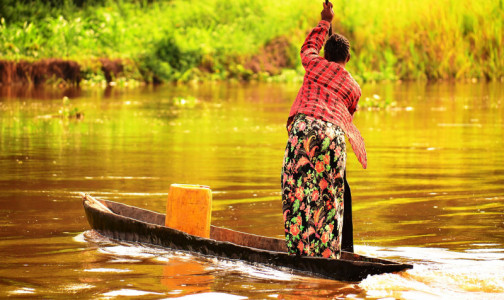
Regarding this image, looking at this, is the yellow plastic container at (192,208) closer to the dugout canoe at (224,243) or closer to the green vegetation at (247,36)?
the dugout canoe at (224,243)

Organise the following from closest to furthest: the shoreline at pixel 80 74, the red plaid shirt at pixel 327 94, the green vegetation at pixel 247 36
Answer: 1. the red plaid shirt at pixel 327 94
2. the shoreline at pixel 80 74
3. the green vegetation at pixel 247 36

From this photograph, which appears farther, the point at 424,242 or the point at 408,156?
the point at 408,156

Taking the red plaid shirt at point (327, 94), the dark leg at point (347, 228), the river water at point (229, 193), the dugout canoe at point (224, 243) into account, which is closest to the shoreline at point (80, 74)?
the river water at point (229, 193)

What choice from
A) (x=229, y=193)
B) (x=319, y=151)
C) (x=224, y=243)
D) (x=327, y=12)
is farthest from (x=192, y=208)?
(x=229, y=193)

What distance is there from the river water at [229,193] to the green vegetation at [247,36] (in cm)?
1248

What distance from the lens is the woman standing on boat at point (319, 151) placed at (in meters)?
6.74

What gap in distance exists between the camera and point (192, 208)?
783 centimetres

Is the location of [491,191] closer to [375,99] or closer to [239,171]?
[239,171]

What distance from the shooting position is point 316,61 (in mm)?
6875

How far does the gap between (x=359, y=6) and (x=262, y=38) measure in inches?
149

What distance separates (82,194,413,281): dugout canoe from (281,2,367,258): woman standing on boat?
14 centimetres

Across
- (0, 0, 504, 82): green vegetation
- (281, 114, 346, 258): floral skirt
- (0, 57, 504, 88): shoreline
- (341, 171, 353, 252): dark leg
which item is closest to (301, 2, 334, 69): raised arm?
(281, 114, 346, 258): floral skirt

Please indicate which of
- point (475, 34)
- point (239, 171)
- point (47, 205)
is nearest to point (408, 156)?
point (239, 171)

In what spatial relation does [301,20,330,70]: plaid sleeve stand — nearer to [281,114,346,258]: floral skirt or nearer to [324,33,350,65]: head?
[324,33,350,65]: head
